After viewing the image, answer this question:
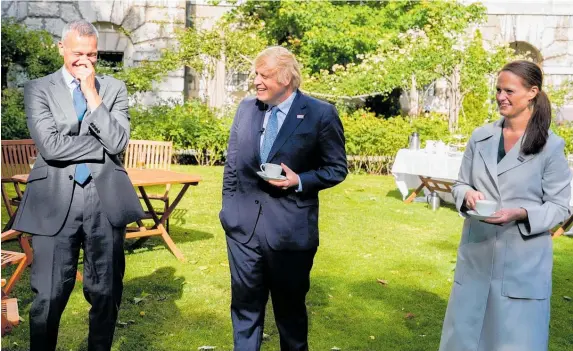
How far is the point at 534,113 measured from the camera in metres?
3.83

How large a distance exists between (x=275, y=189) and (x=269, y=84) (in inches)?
22.8

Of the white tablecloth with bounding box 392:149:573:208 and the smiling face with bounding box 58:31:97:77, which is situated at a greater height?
the smiling face with bounding box 58:31:97:77

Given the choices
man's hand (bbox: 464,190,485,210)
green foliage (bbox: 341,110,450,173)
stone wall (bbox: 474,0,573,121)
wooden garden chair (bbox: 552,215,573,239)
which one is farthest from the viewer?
stone wall (bbox: 474,0,573,121)

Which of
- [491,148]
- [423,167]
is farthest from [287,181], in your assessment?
[423,167]

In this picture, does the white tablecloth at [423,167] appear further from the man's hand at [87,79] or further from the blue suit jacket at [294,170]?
the man's hand at [87,79]

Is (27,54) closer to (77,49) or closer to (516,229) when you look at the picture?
(77,49)

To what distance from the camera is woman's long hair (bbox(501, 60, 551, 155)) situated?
3785mm

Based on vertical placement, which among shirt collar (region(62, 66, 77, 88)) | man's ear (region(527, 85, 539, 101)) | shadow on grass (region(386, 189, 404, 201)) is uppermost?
man's ear (region(527, 85, 539, 101))

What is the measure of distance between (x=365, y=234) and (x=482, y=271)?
5.47m

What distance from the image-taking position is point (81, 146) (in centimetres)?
396

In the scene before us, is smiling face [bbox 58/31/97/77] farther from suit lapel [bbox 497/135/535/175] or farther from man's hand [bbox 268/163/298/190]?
suit lapel [bbox 497/135/535/175]

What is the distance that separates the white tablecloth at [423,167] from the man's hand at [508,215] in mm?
6753

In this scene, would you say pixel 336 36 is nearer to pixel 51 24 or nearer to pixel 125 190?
pixel 51 24

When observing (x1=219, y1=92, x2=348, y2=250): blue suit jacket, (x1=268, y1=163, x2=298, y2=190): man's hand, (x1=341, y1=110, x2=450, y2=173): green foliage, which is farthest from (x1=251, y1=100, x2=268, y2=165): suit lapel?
(x1=341, y1=110, x2=450, y2=173): green foliage
